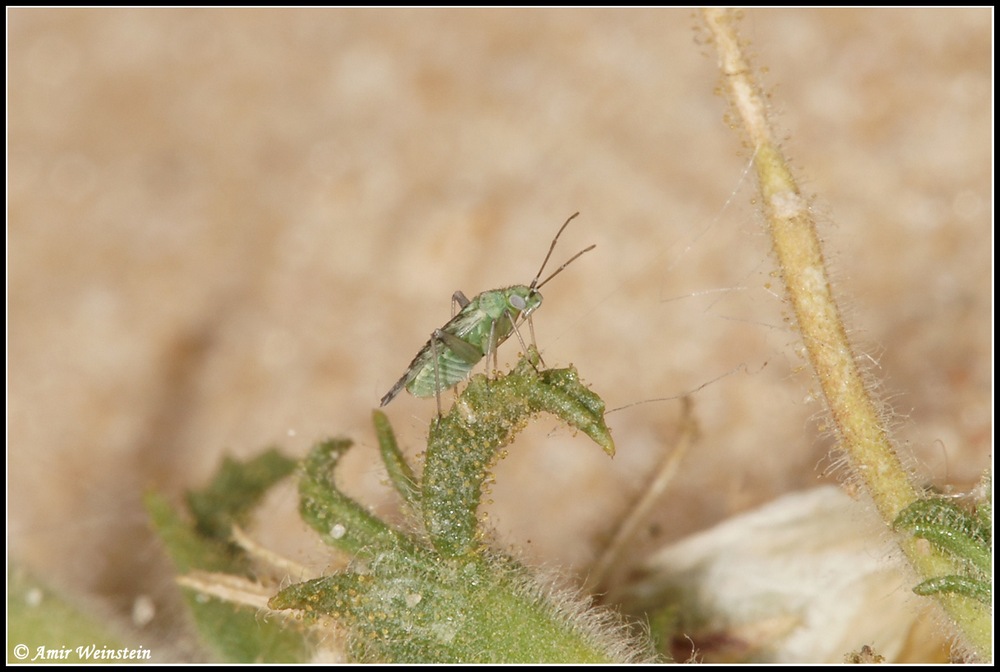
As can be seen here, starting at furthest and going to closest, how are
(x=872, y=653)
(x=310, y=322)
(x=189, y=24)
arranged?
1. (x=189, y=24)
2. (x=310, y=322)
3. (x=872, y=653)

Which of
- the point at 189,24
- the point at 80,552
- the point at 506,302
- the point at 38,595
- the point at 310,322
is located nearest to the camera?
the point at 506,302

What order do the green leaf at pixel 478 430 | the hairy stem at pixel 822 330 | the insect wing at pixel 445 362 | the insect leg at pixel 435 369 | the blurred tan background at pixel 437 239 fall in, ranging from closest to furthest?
the green leaf at pixel 478 430 < the hairy stem at pixel 822 330 < the insect leg at pixel 435 369 < the insect wing at pixel 445 362 < the blurred tan background at pixel 437 239

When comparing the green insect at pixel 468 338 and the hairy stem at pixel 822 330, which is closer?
the hairy stem at pixel 822 330

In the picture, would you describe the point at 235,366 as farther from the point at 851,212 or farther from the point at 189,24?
the point at 851,212

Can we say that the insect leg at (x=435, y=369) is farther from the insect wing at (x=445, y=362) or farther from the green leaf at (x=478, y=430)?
the green leaf at (x=478, y=430)

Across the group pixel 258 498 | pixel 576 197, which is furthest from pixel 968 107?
pixel 258 498

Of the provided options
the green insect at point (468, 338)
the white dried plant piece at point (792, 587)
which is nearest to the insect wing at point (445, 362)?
the green insect at point (468, 338)

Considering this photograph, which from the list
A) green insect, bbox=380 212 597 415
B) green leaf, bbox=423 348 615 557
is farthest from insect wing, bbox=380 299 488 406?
green leaf, bbox=423 348 615 557
